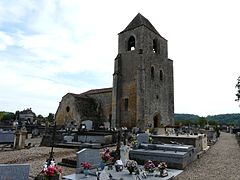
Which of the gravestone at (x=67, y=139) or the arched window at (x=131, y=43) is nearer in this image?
the gravestone at (x=67, y=139)

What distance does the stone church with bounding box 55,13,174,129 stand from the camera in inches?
1061

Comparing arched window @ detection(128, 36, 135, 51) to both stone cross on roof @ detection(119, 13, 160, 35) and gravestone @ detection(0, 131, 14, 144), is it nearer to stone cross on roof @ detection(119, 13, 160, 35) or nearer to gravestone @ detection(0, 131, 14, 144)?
stone cross on roof @ detection(119, 13, 160, 35)

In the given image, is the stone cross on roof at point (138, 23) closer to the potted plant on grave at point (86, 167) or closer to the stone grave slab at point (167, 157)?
the stone grave slab at point (167, 157)

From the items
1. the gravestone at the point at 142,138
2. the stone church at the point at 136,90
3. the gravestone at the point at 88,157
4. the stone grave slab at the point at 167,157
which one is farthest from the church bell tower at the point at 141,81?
the gravestone at the point at 88,157

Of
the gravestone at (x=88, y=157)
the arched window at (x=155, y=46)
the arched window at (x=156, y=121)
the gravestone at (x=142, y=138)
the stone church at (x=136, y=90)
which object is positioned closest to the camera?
the gravestone at (x=88, y=157)

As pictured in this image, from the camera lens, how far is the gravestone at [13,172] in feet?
14.6

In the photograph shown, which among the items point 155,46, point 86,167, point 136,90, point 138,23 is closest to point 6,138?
point 86,167

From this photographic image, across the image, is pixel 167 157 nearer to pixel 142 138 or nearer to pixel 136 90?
pixel 142 138

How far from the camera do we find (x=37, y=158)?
1027 centimetres

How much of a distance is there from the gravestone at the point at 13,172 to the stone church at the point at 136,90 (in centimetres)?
2148

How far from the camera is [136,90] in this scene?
27.1 meters

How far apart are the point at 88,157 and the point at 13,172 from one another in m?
3.07

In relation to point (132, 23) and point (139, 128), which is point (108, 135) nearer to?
point (139, 128)

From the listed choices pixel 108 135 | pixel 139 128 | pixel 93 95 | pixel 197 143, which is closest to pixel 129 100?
pixel 139 128
